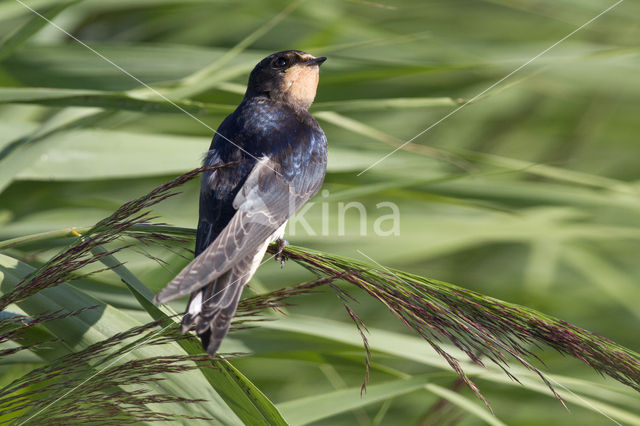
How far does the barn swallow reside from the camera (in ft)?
3.03

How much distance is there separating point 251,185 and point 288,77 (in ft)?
1.80

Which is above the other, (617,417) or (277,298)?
(277,298)

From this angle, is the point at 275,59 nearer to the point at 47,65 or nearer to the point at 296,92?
the point at 296,92

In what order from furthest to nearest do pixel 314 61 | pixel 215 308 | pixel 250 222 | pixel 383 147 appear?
pixel 383 147
pixel 314 61
pixel 250 222
pixel 215 308

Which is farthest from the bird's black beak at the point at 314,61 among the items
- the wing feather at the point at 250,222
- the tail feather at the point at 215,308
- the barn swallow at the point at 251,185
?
the tail feather at the point at 215,308

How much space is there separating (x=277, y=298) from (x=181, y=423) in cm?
27

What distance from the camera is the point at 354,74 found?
1940 mm

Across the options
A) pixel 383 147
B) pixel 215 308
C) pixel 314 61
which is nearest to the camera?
pixel 215 308

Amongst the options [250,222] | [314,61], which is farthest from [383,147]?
[250,222]

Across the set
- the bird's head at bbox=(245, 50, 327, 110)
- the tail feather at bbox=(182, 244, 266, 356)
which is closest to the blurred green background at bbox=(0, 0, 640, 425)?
the bird's head at bbox=(245, 50, 327, 110)

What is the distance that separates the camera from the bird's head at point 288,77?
5.67 feet

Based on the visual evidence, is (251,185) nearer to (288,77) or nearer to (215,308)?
(215,308)

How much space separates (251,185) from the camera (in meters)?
1.29

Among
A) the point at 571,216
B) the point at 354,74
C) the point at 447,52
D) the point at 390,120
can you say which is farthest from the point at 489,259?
the point at 354,74
